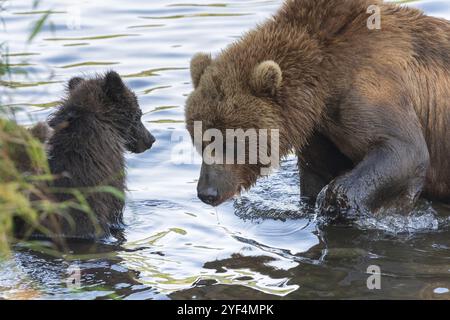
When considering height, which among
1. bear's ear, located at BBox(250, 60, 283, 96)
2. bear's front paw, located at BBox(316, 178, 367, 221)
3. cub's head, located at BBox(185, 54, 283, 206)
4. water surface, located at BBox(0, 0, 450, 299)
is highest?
bear's ear, located at BBox(250, 60, 283, 96)

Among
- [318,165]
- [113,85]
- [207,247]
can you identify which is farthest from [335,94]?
[113,85]

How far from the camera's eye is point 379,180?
8734 millimetres

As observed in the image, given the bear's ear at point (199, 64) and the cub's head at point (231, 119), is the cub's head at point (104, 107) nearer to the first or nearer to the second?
the bear's ear at point (199, 64)

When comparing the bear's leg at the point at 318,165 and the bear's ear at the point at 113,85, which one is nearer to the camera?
the bear's ear at the point at 113,85

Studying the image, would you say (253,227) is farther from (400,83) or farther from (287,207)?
(400,83)

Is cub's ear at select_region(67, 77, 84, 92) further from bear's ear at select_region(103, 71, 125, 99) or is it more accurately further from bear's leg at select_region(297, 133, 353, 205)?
bear's leg at select_region(297, 133, 353, 205)

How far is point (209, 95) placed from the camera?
28.2 ft

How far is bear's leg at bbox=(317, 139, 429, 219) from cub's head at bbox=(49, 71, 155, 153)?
6.14 feet

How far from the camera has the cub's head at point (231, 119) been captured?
27.9 feet

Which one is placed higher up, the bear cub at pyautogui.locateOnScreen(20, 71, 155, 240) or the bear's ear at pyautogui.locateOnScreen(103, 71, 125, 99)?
the bear's ear at pyautogui.locateOnScreen(103, 71, 125, 99)

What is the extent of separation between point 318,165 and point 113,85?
6.59ft

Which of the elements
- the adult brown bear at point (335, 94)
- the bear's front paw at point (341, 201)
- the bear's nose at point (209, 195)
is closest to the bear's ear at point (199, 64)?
the adult brown bear at point (335, 94)

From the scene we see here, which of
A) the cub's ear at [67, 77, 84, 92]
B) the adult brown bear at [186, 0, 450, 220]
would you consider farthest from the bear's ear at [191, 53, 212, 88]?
the cub's ear at [67, 77, 84, 92]

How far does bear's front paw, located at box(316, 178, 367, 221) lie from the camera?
28.7 ft
